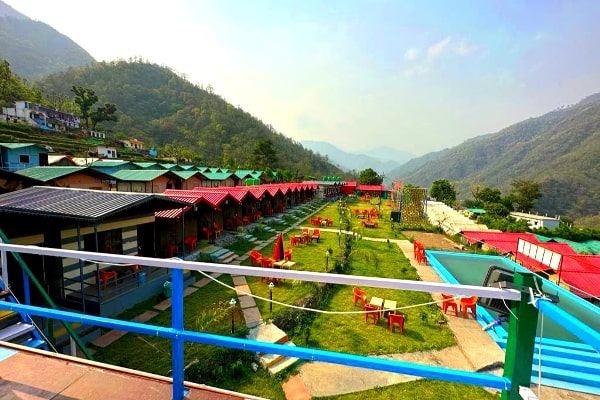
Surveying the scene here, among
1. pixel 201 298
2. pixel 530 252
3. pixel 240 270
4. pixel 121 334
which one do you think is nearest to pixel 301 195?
pixel 530 252

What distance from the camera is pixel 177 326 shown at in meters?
2.24

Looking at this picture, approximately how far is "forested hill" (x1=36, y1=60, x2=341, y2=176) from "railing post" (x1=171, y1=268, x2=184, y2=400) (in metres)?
79.2

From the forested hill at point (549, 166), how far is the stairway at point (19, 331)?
337 feet

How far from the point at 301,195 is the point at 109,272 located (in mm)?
36992

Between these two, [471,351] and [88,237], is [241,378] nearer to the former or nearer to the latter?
[471,351]

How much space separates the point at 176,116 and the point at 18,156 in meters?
97.6

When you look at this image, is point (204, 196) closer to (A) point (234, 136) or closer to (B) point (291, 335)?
(B) point (291, 335)

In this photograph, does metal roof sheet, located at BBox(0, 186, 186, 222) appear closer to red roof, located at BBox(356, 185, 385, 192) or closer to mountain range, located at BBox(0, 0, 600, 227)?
red roof, located at BBox(356, 185, 385, 192)

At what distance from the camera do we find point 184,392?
2.33 metres


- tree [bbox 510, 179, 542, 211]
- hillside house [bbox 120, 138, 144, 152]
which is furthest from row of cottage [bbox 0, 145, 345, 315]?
tree [bbox 510, 179, 542, 211]

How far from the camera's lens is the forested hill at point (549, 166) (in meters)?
83.4

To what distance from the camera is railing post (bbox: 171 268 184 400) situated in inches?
86.7

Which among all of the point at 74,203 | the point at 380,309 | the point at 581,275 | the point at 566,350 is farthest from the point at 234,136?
the point at 566,350

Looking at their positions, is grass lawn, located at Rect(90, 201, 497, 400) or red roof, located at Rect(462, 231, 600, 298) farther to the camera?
red roof, located at Rect(462, 231, 600, 298)
